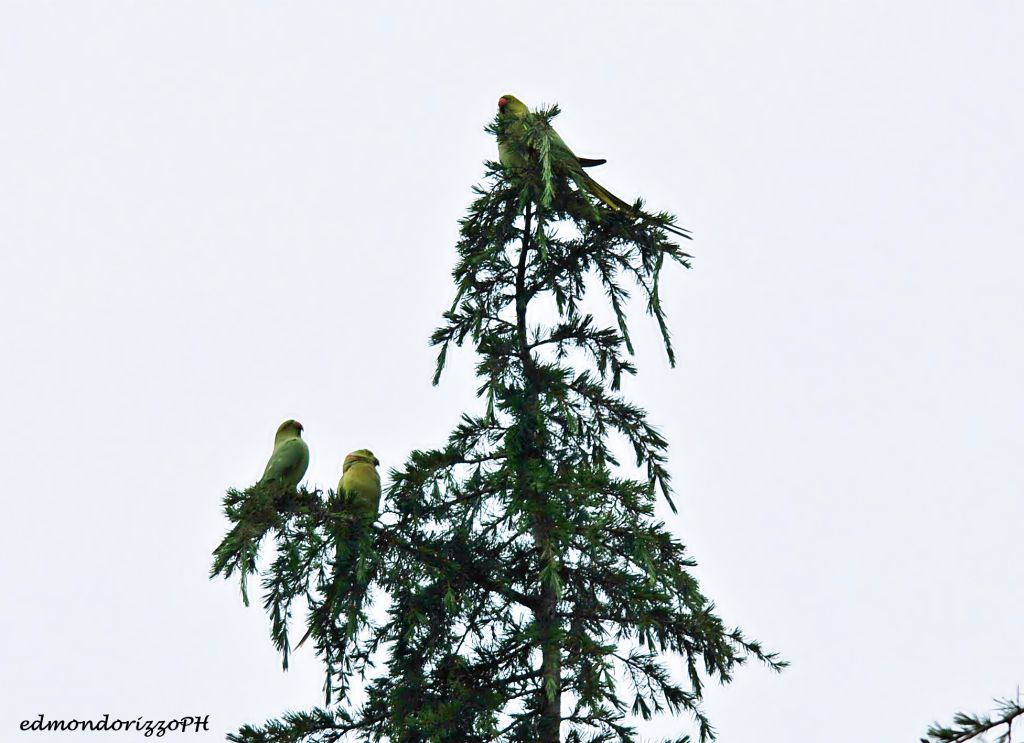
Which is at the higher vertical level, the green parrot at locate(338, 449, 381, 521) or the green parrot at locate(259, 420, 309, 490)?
the green parrot at locate(259, 420, 309, 490)

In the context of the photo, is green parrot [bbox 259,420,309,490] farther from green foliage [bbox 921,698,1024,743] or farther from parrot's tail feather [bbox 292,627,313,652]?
green foliage [bbox 921,698,1024,743]

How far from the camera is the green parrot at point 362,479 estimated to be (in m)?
8.43

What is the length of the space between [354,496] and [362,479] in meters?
0.49

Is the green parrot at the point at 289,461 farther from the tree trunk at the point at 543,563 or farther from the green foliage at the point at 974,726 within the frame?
the green foliage at the point at 974,726

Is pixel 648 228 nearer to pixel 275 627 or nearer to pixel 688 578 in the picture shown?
pixel 688 578

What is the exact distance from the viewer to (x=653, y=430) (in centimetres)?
912

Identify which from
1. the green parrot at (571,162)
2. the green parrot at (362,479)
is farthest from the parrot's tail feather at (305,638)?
the green parrot at (571,162)

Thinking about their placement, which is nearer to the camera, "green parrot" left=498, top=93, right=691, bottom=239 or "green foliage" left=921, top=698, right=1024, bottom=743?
"green foliage" left=921, top=698, right=1024, bottom=743

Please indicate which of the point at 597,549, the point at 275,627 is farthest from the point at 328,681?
the point at 597,549

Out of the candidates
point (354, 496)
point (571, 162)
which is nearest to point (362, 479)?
point (354, 496)

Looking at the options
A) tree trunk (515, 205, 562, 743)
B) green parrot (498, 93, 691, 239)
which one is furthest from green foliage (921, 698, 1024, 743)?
green parrot (498, 93, 691, 239)

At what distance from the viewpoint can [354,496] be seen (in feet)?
26.7

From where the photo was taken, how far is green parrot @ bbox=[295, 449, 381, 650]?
7.84 metres

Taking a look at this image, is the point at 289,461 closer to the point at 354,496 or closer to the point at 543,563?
the point at 354,496
